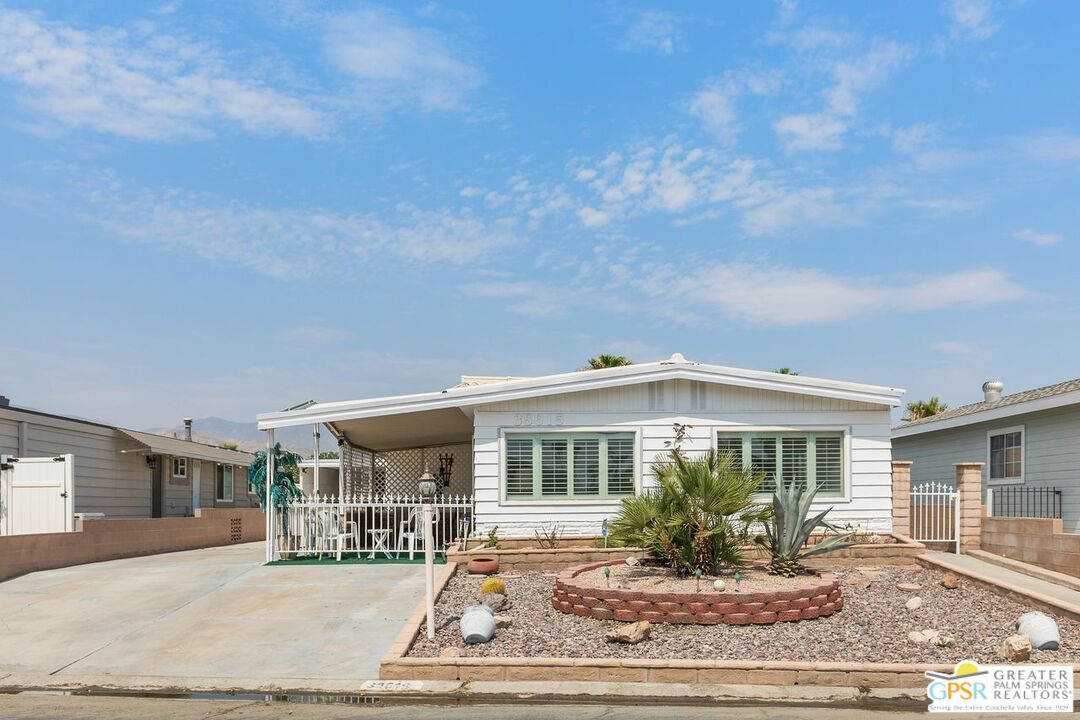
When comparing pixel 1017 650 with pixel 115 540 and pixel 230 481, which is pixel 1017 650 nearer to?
pixel 115 540

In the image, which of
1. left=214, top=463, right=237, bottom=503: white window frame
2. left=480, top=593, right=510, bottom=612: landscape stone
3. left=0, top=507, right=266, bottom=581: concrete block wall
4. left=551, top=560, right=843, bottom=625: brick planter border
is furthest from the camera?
left=214, top=463, right=237, bottom=503: white window frame

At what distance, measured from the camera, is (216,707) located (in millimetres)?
8250

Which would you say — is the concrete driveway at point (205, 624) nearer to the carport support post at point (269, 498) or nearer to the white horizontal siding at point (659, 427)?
the carport support post at point (269, 498)

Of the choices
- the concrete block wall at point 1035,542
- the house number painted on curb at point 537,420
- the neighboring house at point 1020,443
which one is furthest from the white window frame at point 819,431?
the neighboring house at point 1020,443

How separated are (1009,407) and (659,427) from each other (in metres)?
6.84

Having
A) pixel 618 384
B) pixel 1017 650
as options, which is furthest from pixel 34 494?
pixel 1017 650

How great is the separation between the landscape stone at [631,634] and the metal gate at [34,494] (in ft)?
36.2

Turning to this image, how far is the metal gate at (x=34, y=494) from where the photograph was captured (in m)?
16.2

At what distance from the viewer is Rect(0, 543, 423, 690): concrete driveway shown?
9.43 metres

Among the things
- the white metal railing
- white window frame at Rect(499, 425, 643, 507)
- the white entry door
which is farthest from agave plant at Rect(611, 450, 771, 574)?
the white entry door

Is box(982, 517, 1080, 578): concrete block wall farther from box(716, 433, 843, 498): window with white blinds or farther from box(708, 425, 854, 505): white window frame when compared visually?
box(716, 433, 843, 498): window with white blinds

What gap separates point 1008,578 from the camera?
13.3m

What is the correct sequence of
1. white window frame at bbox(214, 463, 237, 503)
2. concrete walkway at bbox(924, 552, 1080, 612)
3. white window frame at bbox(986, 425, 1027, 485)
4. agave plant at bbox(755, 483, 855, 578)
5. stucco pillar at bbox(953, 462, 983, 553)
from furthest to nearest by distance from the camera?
white window frame at bbox(214, 463, 237, 503), white window frame at bbox(986, 425, 1027, 485), stucco pillar at bbox(953, 462, 983, 553), agave plant at bbox(755, 483, 855, 578), concrete walkway at bbox(924, 552, 1080, 612)

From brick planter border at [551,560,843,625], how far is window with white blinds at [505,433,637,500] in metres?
4.66
